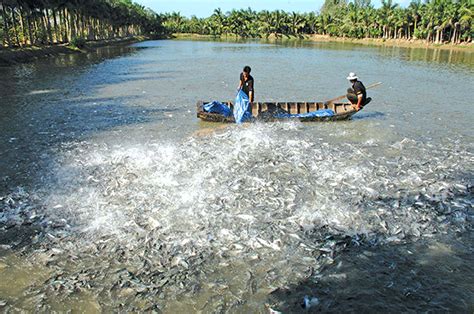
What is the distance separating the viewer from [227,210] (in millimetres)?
9086

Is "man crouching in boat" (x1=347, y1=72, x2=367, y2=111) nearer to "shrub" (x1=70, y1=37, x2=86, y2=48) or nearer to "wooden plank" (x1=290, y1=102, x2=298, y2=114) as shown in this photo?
"wooden plank" (x1=290, y1=102, x2=298, y2=114)

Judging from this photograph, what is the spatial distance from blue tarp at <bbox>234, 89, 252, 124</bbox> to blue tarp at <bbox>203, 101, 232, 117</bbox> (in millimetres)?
497

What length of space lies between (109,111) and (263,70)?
22.9 metres

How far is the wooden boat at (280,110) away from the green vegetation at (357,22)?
233ft

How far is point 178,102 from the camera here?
22.0m

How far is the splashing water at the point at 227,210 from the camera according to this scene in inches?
266

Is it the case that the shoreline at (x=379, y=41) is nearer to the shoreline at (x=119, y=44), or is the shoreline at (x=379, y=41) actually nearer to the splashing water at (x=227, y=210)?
the shoreline at (x=119, y=44)

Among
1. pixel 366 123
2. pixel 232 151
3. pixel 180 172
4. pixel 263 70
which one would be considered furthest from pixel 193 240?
pixel 263 70

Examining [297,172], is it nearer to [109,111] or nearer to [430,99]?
[109,111]

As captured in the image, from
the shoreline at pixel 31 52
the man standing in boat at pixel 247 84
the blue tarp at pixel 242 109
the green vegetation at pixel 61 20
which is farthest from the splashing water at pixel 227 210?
the green vegetation at pixel 61 20

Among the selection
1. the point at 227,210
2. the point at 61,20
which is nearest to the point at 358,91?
the point at 227,210

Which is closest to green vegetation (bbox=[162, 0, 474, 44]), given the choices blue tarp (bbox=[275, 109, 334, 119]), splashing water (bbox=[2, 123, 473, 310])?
blue tarp (bbox=[275, 109, 334, 119])

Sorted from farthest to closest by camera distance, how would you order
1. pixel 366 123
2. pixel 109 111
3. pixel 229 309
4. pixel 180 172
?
pixel 109 111
pixel 366 123
pixel 180 172
pixel 229 309

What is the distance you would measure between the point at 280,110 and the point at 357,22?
105511 millimetres
